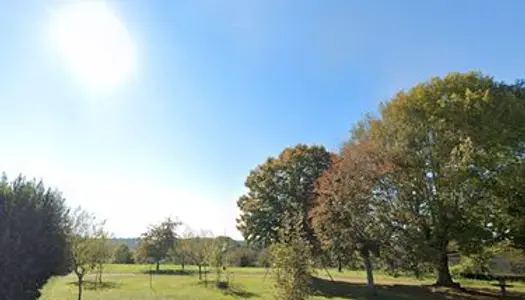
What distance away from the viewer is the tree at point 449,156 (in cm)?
2652

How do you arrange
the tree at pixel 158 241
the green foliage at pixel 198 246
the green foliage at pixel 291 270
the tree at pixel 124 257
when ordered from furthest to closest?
the tree at pixel 124 257 < the tree at pixel 158 241 < the green foliage at pixel 198 246 < the green foliage at pixel 291 270

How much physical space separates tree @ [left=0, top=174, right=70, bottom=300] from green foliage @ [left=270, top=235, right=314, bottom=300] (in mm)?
6594

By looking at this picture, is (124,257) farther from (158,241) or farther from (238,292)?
(238,292)

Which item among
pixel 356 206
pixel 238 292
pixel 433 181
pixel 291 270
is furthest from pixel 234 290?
pixel 291 270

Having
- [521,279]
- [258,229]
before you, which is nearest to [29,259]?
[258,229]

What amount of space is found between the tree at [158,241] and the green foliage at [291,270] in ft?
151

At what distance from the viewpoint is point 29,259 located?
12.6 meters

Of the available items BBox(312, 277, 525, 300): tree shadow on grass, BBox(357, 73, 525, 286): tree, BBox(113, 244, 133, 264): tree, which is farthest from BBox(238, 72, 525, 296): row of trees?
BBox(113, 244, 133, 264): tree

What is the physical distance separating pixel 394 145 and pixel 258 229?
612 inches

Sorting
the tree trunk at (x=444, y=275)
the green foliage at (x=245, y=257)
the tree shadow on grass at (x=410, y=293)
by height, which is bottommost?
the tree shadow on grass at (x=410, y=293)

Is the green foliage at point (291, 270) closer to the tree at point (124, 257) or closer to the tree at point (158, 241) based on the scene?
the tree at point (158, 241)

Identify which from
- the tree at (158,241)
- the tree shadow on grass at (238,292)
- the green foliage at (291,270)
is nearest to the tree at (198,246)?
the tree shadow on grass at (238,292)

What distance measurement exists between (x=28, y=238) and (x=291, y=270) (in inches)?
299

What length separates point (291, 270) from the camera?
46.9 feet
